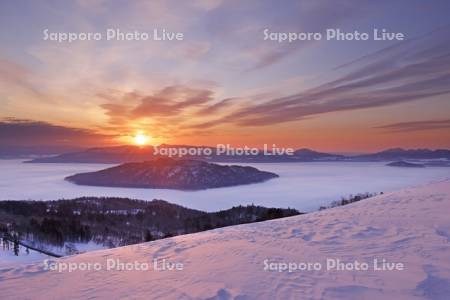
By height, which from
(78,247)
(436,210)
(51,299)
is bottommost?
(78,247)

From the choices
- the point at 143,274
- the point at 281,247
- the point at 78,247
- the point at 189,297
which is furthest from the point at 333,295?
the point at 78,247

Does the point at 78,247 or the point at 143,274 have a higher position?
the point at 143,274

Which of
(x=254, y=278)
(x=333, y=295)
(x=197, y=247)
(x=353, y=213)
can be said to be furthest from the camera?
(x=353, y=213)

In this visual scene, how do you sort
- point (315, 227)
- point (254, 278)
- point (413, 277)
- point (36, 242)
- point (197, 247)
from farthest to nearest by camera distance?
point (36, 242) → point (315, 227) → point (197, 247) → point (254, 278) → point (413, 277)

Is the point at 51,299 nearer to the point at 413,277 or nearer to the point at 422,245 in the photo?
the point at 413,277

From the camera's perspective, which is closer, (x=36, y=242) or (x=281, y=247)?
(x=281, y=247)

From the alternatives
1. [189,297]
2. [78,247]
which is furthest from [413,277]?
[78,247]

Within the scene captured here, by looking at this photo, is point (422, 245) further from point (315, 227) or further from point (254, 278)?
point (254, 278)
